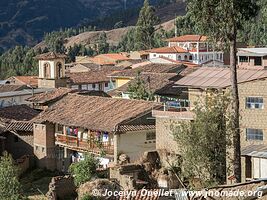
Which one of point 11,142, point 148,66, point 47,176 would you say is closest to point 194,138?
point 47,176

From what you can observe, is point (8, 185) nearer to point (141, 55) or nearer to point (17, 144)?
point (17, 144)

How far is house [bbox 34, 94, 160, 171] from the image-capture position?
3981 cm

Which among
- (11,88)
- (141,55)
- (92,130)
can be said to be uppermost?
(141,55)

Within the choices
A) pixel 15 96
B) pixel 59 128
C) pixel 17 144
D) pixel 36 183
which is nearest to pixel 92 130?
pixel 59 128

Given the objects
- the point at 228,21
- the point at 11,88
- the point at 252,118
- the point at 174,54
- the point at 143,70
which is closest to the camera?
the point at 228,21

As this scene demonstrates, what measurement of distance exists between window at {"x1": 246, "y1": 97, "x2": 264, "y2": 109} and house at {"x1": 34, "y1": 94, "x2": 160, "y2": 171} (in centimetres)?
954

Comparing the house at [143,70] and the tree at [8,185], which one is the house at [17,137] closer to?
the tree at [8,185]

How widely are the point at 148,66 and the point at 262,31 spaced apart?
2059 inches

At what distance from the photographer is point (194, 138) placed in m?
27.2

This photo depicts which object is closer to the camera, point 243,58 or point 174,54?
point 243,58

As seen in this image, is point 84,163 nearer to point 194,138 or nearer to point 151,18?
point 194,138

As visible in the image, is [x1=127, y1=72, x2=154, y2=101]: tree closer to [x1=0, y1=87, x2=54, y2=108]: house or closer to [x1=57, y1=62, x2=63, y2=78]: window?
[x1=57, y1=62, x2=63, y2=78]: window

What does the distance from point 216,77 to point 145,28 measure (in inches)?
3695

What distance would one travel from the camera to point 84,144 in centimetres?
4266
